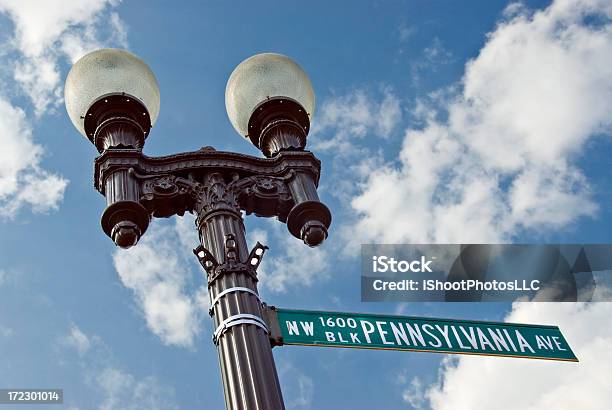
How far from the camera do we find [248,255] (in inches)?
248

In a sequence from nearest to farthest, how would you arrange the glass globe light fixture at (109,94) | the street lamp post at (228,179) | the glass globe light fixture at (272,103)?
the street lamp post at (228,179) → the glass globe light fixture at (109,94) → the glass globe light fixture at (272,103)

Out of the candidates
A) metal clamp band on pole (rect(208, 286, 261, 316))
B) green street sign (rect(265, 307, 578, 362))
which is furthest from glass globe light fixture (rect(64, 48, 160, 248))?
green street sign (rect(265, 307, 578, 362))

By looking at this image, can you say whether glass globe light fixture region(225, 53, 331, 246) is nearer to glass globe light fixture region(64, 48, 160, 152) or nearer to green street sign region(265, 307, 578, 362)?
glass globe light fixture region(64, 48, 160, 152)

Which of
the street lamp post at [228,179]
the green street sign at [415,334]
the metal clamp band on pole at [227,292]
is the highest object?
the street lamp post at [228,179]

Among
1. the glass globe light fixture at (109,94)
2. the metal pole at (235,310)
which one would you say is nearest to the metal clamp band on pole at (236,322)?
the metal pole at (235,310)

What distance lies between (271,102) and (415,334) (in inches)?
117

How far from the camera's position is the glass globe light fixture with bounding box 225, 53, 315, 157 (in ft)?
26.1

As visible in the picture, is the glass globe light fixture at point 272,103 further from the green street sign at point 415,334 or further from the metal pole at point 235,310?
the green street sign at point 415,334

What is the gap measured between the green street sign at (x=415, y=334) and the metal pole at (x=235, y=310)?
11.4 inches

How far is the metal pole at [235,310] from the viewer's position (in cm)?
530

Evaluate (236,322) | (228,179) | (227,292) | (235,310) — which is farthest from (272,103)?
(236,322)

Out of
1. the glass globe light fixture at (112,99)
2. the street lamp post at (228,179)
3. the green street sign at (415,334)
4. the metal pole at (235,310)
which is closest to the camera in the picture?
the metal pole at (235,310)

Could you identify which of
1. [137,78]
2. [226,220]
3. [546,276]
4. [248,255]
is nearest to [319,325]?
[248,255]

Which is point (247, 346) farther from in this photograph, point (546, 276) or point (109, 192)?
point (546, 276)
